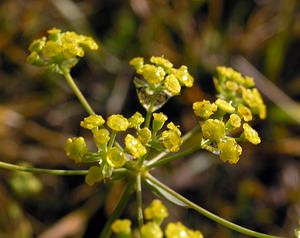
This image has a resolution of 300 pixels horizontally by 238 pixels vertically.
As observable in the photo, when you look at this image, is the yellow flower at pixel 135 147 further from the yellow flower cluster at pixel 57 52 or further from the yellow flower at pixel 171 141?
the yellow flower cluster at pixel 57 52

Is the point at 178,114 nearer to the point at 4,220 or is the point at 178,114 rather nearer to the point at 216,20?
the point at 216,20

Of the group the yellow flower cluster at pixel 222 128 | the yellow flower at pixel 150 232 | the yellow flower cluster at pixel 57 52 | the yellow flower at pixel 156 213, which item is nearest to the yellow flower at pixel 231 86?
the yellow flower cluster at pixel 222 128

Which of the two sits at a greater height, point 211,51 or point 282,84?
point 211,51

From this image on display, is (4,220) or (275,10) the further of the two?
(275,10)

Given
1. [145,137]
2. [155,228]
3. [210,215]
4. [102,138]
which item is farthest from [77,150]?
[210,215]

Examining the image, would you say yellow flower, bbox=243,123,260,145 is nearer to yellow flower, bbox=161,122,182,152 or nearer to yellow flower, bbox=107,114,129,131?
yellow flower, bbox=161,122,182,152

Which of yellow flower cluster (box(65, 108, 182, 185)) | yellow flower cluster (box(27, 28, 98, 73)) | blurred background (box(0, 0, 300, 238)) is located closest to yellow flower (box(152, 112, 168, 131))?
yellow flower cluster (box(65, 108, 182, 185))

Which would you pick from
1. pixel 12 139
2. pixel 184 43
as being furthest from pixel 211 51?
pixel 12 139
